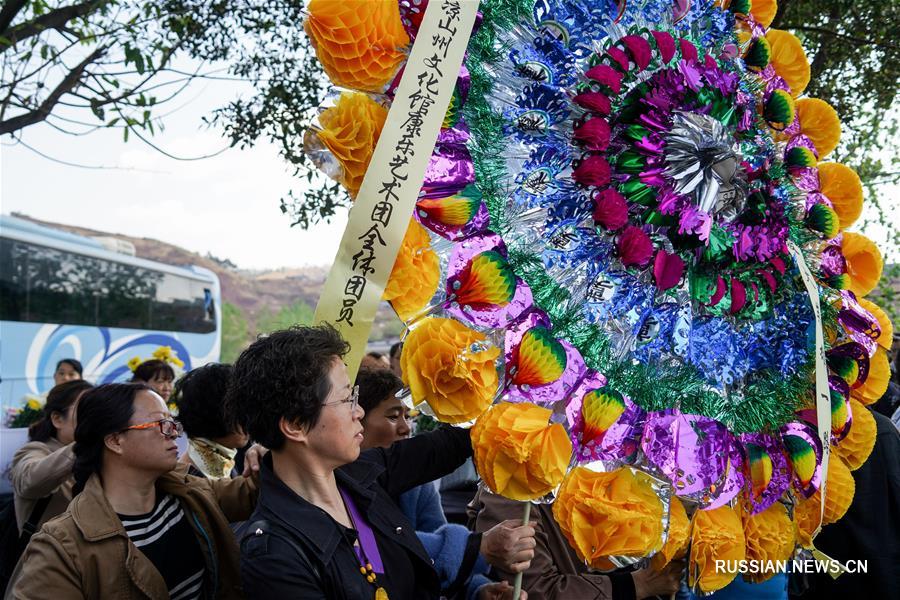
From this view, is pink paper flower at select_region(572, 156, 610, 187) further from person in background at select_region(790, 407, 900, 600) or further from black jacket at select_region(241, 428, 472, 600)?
person in background at select_region(790, 407, 900, 600)

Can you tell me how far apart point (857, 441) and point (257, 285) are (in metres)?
63.4

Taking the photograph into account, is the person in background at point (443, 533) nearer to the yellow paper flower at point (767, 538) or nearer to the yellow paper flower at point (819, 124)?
the yellow paper flower at point (767, 538)

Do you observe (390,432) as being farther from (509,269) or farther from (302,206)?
(302,206)

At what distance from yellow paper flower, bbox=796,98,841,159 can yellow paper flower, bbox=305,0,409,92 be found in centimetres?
136

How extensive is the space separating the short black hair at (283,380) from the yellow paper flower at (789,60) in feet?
5.13

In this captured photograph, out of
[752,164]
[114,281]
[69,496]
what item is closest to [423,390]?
[752,164]

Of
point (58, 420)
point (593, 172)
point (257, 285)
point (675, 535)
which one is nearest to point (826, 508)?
point (675, 535)

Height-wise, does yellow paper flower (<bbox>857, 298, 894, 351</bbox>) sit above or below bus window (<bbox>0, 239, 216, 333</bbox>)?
above

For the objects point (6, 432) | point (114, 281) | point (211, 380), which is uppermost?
point (211, 380)

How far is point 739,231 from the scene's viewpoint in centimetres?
208

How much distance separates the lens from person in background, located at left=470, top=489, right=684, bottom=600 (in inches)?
83.6

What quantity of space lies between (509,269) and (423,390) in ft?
1.16

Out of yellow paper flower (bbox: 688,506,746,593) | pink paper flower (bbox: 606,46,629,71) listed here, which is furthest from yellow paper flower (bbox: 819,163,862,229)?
yellow paper flower (bbox: 688,506,746,593)

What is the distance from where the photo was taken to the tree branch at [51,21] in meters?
3.85
